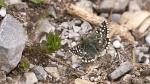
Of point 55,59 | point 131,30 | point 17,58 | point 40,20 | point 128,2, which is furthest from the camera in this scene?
point 128,2

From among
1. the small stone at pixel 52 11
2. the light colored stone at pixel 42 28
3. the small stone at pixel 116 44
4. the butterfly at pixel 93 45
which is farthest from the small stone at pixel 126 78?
the small stone at pixel 52 11

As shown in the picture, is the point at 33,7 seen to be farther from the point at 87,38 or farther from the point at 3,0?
the point at 87,38

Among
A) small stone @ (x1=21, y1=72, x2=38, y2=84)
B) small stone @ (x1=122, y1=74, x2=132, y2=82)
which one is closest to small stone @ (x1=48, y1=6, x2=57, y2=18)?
small stone @ (x1=21, y1=72, x2=38, y2=84)

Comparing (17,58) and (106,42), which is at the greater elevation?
(106,42)

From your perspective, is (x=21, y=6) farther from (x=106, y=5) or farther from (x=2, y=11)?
(x=106, y=5)

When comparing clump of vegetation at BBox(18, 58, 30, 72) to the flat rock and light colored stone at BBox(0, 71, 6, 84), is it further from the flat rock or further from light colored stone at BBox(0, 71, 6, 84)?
light colored stone at BBox(0, 71, 6, 84)

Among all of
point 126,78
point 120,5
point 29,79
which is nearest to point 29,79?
point 29,79

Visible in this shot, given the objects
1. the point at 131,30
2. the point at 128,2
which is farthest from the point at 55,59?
the point at 128,2
